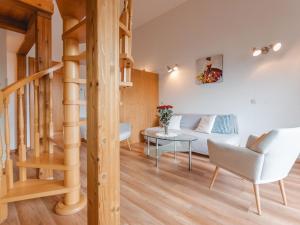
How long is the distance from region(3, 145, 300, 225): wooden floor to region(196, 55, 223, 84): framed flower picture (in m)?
2.14

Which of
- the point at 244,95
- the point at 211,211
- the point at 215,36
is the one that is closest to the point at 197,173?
the point at 211,211

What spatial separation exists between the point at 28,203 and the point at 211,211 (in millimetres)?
1832

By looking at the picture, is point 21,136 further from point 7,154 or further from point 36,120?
point 36,120

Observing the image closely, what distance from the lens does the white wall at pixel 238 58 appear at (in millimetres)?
2893

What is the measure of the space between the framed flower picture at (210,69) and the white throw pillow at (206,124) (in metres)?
0.84

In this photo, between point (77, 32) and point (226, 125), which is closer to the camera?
point (77, 32)

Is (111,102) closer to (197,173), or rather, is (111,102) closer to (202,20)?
(197,173)

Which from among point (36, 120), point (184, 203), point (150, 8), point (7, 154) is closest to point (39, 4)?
point (36, 120)

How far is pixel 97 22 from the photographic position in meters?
0.88

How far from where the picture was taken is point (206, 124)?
3648 mm

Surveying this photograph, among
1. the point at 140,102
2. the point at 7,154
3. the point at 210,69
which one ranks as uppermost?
the point at 210,69

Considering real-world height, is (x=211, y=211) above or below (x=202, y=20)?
below

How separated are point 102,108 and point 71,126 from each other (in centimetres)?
84

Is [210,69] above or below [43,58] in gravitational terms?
above
